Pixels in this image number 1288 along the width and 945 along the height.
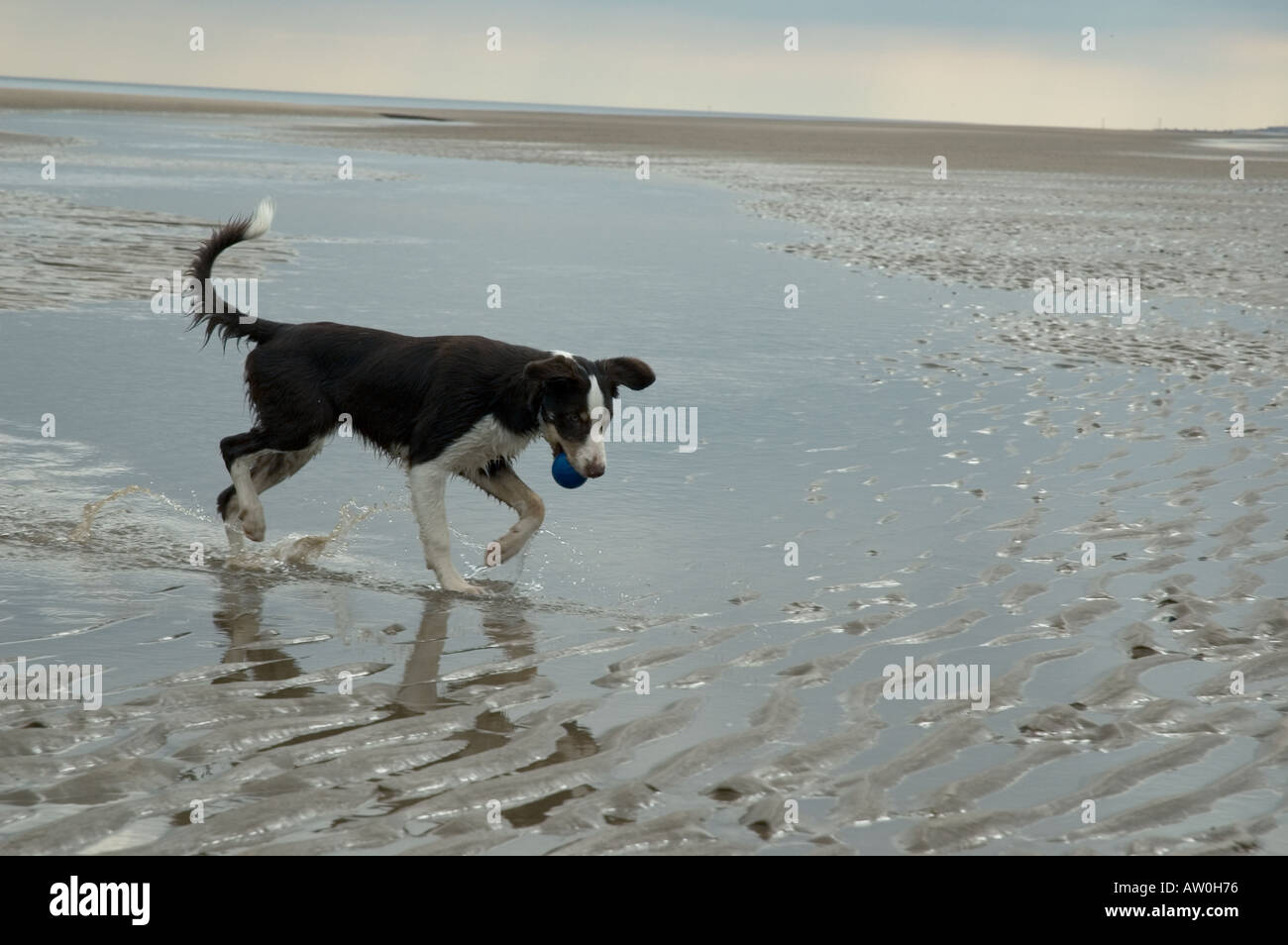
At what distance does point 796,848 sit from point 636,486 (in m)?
4.92

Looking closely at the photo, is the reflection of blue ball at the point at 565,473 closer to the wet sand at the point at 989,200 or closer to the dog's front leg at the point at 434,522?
the dog's front leg at the point at 434,522

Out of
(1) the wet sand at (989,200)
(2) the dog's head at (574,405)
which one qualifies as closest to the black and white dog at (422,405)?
(2) the dog's head at (574,405)

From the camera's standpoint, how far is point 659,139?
78438 millimetres

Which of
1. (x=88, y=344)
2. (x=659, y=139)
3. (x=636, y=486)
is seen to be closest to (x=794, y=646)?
(x=636, y=486)

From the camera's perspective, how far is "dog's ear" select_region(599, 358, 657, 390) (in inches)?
292

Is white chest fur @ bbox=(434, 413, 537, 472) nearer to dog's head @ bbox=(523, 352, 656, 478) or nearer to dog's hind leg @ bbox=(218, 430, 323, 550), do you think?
dog's head @ bbox=(523, 352, 656, 478)

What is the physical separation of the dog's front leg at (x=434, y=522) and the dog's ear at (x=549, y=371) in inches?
32.0

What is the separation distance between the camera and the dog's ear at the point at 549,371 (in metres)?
6.96

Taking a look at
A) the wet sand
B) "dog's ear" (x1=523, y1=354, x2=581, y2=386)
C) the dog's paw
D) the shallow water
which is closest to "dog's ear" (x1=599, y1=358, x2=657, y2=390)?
"dog's ear" (x1=523, y1=354, x2=581, y2=386)

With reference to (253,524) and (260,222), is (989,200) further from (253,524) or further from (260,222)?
(253,524)

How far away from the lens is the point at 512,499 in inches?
306

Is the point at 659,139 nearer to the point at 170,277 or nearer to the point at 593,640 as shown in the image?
the point at 170,277

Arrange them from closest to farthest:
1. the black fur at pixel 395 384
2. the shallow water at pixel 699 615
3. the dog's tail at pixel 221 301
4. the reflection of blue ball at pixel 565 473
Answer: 1. the shallow water at pixel 699 615
2. the black fur at pixel 395 384
3. the reflection of blue ball at pixel 565 473
4. the dog's tail at pixel 221 301
